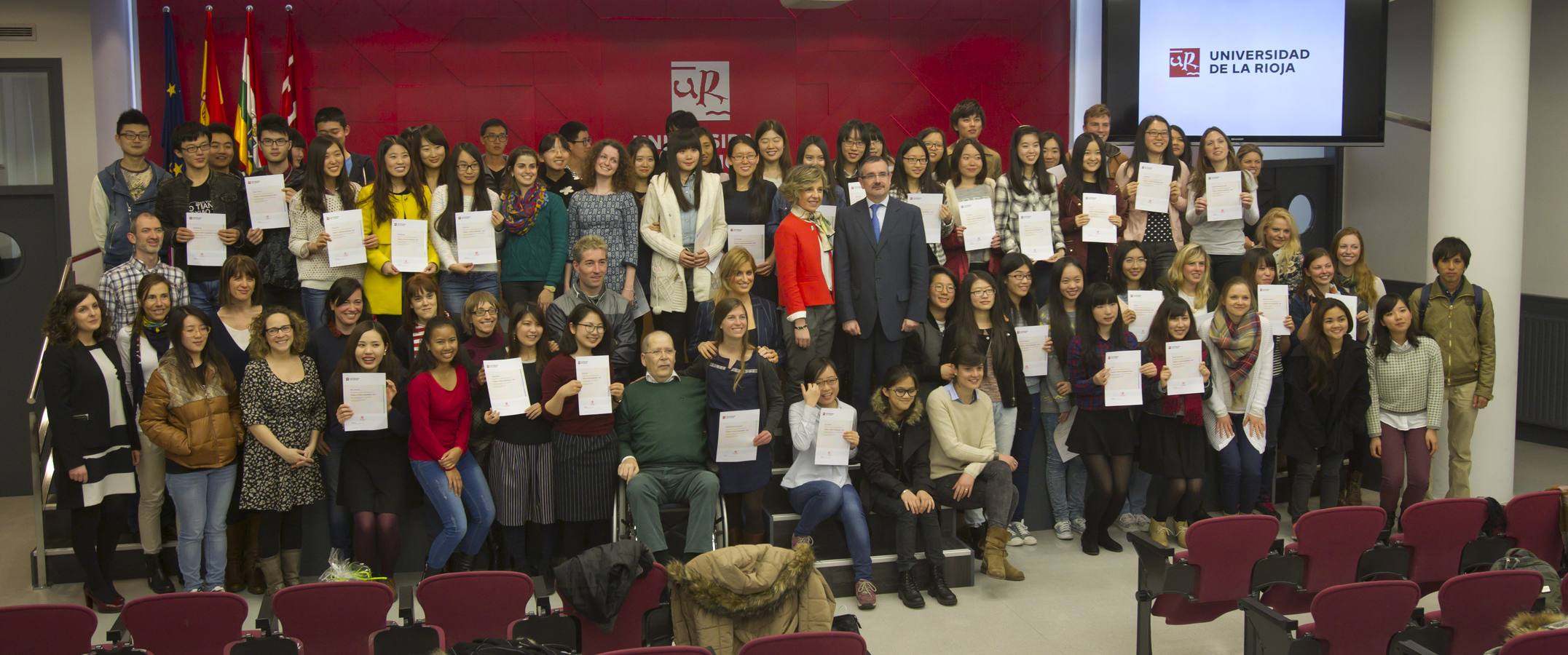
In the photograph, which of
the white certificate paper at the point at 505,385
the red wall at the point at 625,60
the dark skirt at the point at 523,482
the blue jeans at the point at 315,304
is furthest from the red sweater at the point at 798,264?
the red wall at the point at 625,60

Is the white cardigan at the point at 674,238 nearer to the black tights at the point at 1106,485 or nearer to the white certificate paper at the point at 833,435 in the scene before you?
the white certificate paper at the point at 833,435

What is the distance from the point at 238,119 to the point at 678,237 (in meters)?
4.40

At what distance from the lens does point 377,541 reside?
6.48 metres

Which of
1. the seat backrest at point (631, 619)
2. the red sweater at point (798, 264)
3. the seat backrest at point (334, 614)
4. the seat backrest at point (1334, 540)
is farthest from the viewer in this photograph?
the red sweater at point (798, 264)

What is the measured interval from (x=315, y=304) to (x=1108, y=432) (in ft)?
15.6

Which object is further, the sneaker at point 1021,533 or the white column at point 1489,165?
the white column at point 1489,165

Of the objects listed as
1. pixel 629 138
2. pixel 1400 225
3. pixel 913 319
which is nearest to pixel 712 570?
pixel 913 319

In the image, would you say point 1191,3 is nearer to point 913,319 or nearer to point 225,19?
point 913,319

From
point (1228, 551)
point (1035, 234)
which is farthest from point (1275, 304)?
point (1228, 551)

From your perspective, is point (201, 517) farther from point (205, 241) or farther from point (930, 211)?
point (930, 211)

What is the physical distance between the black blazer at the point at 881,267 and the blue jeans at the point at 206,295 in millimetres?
3682

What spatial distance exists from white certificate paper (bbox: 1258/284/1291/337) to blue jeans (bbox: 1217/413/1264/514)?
0.60m

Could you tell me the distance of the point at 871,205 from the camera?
7.27 metres

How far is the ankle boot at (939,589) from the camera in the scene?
6449 millimetres
